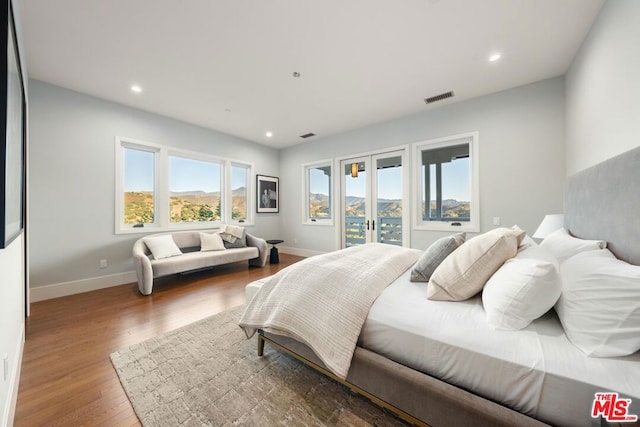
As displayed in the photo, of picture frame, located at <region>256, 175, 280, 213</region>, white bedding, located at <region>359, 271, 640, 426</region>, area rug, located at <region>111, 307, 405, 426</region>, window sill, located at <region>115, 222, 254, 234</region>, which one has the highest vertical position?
picture frame, located at <region>256, 175, 280, 213</region>

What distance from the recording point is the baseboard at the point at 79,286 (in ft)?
9.93

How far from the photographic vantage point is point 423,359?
1.12m

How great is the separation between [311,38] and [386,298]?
2.52 m

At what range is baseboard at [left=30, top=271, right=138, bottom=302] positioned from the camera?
9.93 ft

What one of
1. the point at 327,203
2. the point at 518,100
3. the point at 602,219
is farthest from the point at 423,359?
the point at 327,203

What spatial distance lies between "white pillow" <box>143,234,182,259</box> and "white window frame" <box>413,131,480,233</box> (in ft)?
13.6

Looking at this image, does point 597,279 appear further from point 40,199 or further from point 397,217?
point 40,199

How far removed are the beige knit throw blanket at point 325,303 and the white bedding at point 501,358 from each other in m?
0.13

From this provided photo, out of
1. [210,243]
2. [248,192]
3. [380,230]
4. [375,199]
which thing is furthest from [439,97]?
[210,243]

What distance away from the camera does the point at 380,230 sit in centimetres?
475

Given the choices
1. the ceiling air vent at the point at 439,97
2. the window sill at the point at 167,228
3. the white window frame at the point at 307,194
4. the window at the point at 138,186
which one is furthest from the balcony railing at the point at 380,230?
the window at the point at 138,186

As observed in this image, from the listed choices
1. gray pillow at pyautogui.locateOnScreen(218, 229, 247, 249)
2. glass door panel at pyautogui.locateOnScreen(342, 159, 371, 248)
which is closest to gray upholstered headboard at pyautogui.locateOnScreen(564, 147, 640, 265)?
glass door panel at pyautogui.locateOnScreen(342, 159, 371, 248)

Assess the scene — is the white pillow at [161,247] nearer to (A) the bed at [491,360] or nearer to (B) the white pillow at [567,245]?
(A) the bed at [491,360]

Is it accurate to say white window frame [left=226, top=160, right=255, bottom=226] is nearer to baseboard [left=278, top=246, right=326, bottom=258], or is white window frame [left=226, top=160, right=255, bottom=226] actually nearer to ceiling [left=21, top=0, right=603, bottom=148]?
baseboard [left=278, top=246, right=326, bottom=258]
